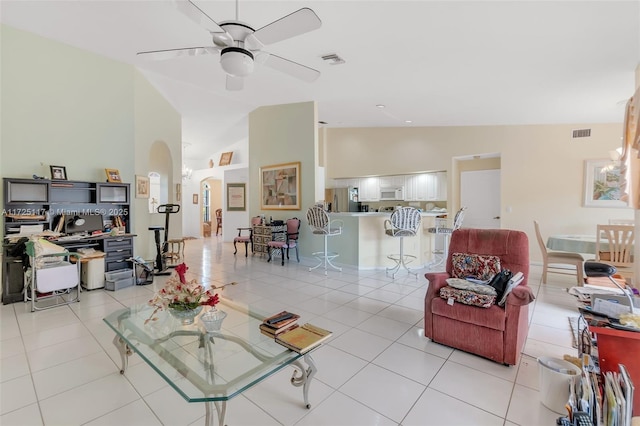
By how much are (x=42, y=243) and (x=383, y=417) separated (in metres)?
4.15

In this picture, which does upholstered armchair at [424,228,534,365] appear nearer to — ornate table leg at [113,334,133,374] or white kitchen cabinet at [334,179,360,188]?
ornate table leg at [113,334,133,374]

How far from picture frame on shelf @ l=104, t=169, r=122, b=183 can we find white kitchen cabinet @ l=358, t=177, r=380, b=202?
5.95m

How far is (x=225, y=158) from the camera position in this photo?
34.0 ft

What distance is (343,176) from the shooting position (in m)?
8.61

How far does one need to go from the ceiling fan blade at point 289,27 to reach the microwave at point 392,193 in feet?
20.7

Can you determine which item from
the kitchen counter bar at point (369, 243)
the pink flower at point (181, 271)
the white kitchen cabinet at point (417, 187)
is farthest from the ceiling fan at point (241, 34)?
the white kitchen cabinet at point (417, 187)

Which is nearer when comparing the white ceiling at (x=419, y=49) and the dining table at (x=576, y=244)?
the white ceiling at (x=419, y=49)

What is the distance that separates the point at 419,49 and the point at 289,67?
5.44 feet

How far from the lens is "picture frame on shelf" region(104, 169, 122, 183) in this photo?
14.9 feet

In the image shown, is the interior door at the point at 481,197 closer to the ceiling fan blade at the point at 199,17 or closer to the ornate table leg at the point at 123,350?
the ceiling fan blade at the point at 199,17

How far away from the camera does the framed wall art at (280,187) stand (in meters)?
6.33

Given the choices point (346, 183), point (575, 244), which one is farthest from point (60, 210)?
point (575, 244)

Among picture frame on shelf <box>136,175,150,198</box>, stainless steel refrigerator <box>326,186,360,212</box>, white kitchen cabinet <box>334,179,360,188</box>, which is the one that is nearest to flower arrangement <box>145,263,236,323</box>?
picture frame on shelf <box>136,175,150,198</box>

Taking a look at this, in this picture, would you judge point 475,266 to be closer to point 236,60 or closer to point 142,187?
point 236,60
